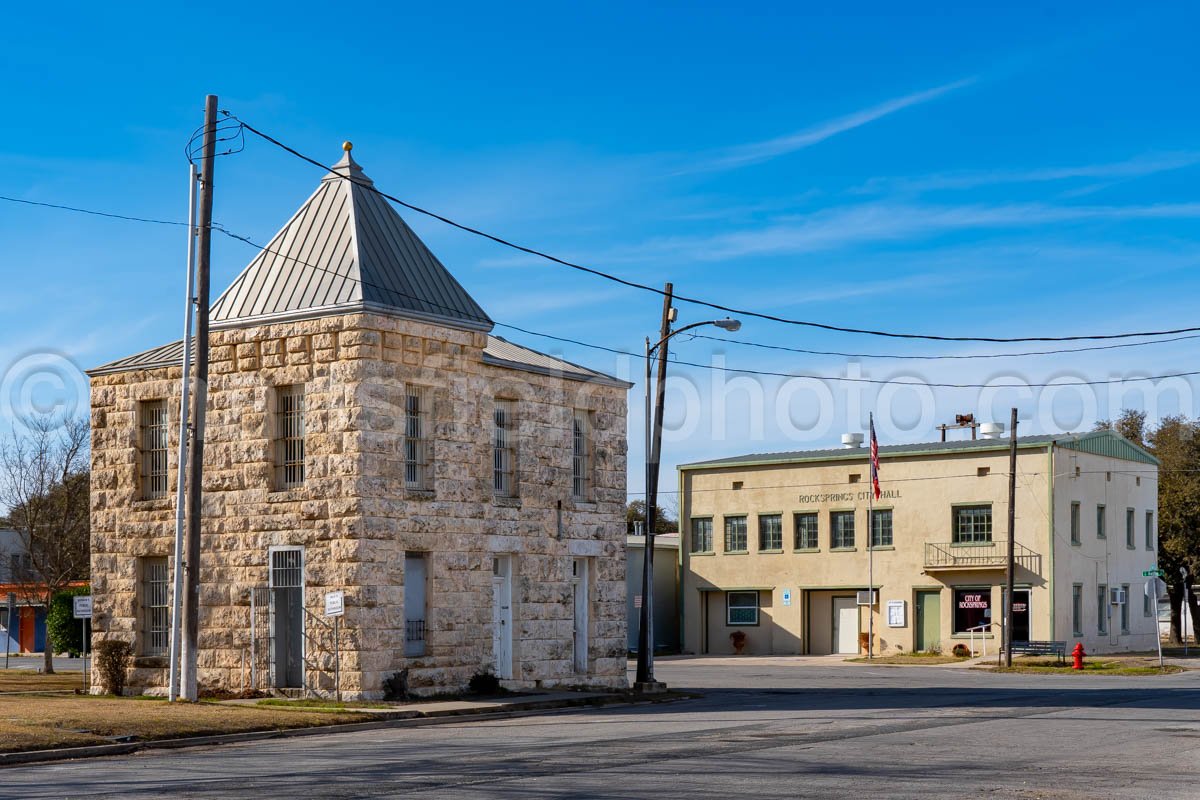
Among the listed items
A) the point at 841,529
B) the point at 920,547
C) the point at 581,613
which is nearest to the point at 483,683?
the point at 581,613

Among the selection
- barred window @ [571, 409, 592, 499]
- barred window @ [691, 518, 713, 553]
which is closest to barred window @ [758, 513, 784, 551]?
barred window @ [691, 518, 713, 553]

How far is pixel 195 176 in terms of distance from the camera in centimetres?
2481

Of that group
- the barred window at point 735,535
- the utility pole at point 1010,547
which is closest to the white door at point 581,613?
the utility pole at point 1010,547

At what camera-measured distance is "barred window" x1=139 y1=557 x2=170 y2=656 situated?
28.0 meters

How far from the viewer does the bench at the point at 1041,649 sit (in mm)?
46906

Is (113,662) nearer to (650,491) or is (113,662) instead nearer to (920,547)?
(650,491)

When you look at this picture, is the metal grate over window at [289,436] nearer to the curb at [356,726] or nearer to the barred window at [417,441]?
the barred window at [417,441]

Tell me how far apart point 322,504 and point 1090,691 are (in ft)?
55.8

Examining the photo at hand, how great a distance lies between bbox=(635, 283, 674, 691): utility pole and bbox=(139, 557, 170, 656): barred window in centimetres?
967

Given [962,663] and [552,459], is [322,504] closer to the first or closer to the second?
[552,459]

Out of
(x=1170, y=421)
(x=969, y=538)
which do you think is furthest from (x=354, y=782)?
(x=1170, y=421)

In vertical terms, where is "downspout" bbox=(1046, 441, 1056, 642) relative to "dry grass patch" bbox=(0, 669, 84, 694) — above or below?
above

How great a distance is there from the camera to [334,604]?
24359mm

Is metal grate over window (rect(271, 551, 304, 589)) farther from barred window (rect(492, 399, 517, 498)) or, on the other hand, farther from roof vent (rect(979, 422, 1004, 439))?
roof vent (rect(979, 422, 1004, 439))
